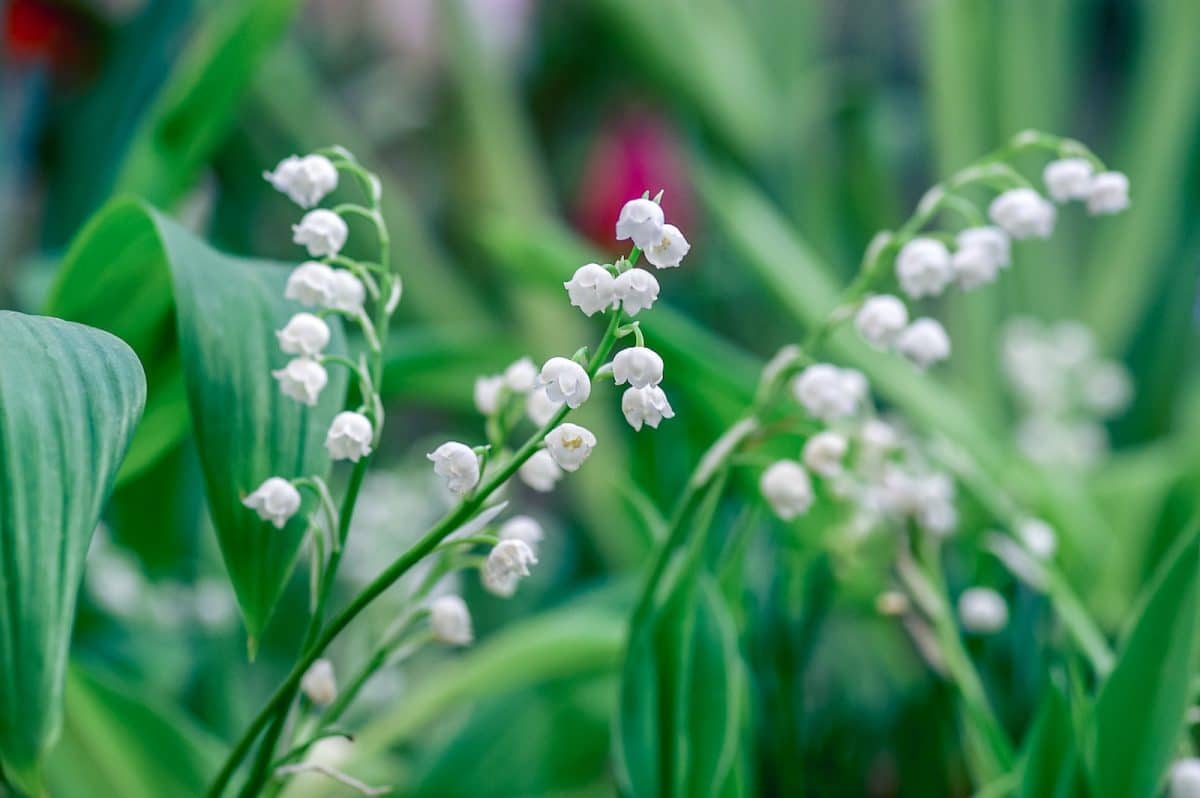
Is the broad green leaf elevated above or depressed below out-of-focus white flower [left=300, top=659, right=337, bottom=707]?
above

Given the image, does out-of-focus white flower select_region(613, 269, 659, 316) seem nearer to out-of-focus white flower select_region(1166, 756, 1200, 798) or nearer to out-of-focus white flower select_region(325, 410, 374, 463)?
out-of-focus white flower select_region(325, 410, 374, 463)

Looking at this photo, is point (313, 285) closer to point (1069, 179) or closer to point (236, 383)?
point (236, 383)

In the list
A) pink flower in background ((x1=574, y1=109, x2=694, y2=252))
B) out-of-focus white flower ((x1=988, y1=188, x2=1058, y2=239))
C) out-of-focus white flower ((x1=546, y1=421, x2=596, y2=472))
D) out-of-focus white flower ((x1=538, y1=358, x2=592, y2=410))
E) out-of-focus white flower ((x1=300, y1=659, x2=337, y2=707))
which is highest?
out-of-focus white flower ((x1=988, y1=188, x2=1058, y2=239))

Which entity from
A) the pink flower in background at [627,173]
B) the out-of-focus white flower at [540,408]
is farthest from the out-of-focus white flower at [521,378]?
the pink flower in background at [627,173]

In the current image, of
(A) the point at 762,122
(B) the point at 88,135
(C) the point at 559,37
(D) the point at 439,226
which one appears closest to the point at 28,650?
(B) the point at 88,135

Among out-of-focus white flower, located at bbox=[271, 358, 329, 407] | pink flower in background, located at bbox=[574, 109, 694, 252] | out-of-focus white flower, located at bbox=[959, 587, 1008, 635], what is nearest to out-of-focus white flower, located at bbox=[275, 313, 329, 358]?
out-of-focus white flower, located at bbox=[271, 358, 329, 407]

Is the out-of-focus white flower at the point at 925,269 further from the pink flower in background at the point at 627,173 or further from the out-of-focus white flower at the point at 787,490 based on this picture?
the pink flower in background at the point at 627,173

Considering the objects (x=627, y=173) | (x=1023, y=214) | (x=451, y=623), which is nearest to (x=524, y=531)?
(x=451, y=623)
